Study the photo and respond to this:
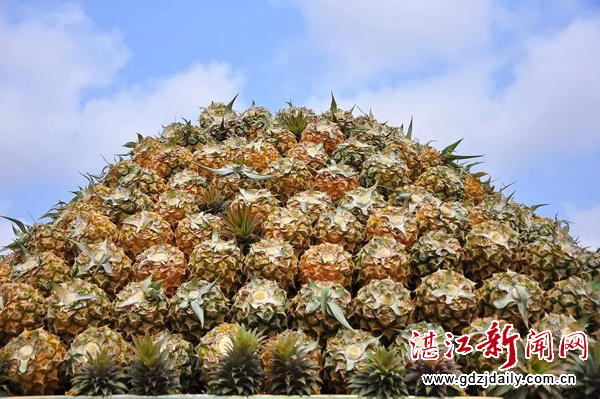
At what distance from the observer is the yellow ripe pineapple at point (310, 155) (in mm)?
6301

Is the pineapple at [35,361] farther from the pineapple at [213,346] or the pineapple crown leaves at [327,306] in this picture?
the pineapple crown leaves at [327,306]

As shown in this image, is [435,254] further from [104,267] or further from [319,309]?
[104,267]

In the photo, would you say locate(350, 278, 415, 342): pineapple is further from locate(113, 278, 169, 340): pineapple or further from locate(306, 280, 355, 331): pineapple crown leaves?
locate(113, 278, 169, 340): pineapple

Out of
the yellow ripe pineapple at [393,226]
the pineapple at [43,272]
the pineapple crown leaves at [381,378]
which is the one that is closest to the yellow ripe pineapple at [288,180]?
the yellow ripe pineapple at [393,226]

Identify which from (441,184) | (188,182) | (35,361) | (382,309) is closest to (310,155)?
(188,182)

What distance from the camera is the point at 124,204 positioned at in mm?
6152

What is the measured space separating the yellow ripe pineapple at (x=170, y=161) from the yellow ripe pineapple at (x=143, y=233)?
109 centimetres

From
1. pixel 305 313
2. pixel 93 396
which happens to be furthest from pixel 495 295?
pixel 93 396

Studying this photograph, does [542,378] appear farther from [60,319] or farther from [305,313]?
[60,319]

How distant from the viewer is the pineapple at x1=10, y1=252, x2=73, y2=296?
214 inches

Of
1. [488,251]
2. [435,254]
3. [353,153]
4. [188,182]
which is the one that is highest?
[353,153]

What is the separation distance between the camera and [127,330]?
4871 millimetres

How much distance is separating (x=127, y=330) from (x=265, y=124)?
126 inches

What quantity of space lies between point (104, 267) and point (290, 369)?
194cm
